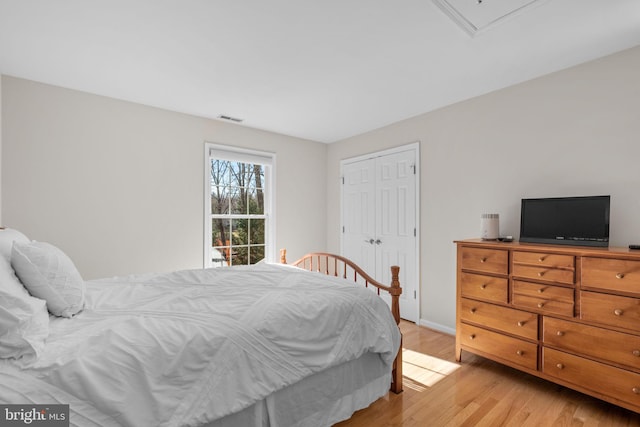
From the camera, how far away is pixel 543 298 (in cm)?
219

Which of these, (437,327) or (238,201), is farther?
(238,201)

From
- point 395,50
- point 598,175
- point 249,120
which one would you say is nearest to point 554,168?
point 598,175

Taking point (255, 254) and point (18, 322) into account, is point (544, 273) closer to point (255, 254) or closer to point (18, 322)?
point (18, 322)

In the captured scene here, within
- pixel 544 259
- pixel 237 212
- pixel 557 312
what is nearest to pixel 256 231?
pixel 237 212

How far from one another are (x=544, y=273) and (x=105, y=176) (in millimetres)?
3863

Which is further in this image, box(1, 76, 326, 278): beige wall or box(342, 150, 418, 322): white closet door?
box(342, 150, 418, 322): white closet door

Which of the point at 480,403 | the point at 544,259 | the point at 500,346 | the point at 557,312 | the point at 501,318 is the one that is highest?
the point at 544,259

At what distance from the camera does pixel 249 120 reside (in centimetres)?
371

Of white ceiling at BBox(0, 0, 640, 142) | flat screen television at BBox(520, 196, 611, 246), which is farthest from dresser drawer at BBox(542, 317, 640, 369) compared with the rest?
white ceiling at BBox(0, 0, 640, 142)

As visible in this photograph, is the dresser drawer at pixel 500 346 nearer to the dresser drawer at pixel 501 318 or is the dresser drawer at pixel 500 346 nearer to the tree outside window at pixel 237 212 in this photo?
the dresser drawer at pixel 501 318

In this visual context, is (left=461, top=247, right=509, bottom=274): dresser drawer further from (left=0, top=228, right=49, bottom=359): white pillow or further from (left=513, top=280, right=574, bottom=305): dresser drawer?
(left=0, top=228, right=49, bottom=359): white pillow

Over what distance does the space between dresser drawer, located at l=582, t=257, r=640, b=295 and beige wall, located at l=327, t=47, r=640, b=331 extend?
0.53 meters

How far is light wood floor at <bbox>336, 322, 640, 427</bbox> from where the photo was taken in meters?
1.89

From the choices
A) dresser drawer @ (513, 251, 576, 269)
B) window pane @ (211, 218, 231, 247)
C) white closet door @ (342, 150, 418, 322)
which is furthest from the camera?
window pane @ (211, 218, 231, 247)
